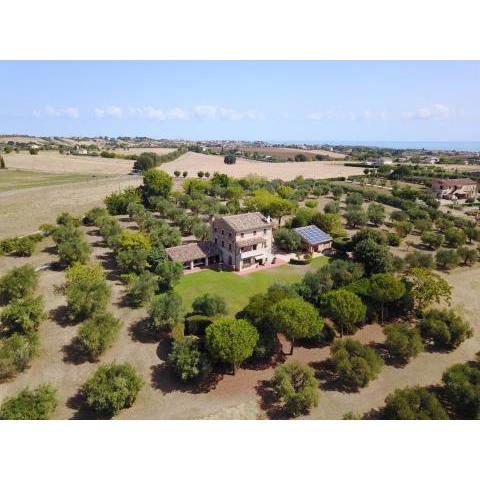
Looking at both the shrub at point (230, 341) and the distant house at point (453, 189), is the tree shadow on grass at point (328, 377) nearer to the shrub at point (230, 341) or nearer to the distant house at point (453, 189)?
the shrub at point (230, 341)

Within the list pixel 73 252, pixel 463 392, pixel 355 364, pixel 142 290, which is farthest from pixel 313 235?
pixel 73 252

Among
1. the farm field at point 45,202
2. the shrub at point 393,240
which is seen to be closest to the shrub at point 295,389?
the shrub at point 393,240

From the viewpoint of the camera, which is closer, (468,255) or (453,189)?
(468,255)

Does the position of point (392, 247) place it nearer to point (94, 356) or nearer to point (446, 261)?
point (446, 261)

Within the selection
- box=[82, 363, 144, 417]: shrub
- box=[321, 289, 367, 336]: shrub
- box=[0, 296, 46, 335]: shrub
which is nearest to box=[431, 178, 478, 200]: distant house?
box=[321, 289, 367, 336]: shrub

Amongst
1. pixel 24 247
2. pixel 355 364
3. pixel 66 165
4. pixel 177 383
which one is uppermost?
pixel 66 165

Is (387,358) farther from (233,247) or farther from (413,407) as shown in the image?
(233,247)
